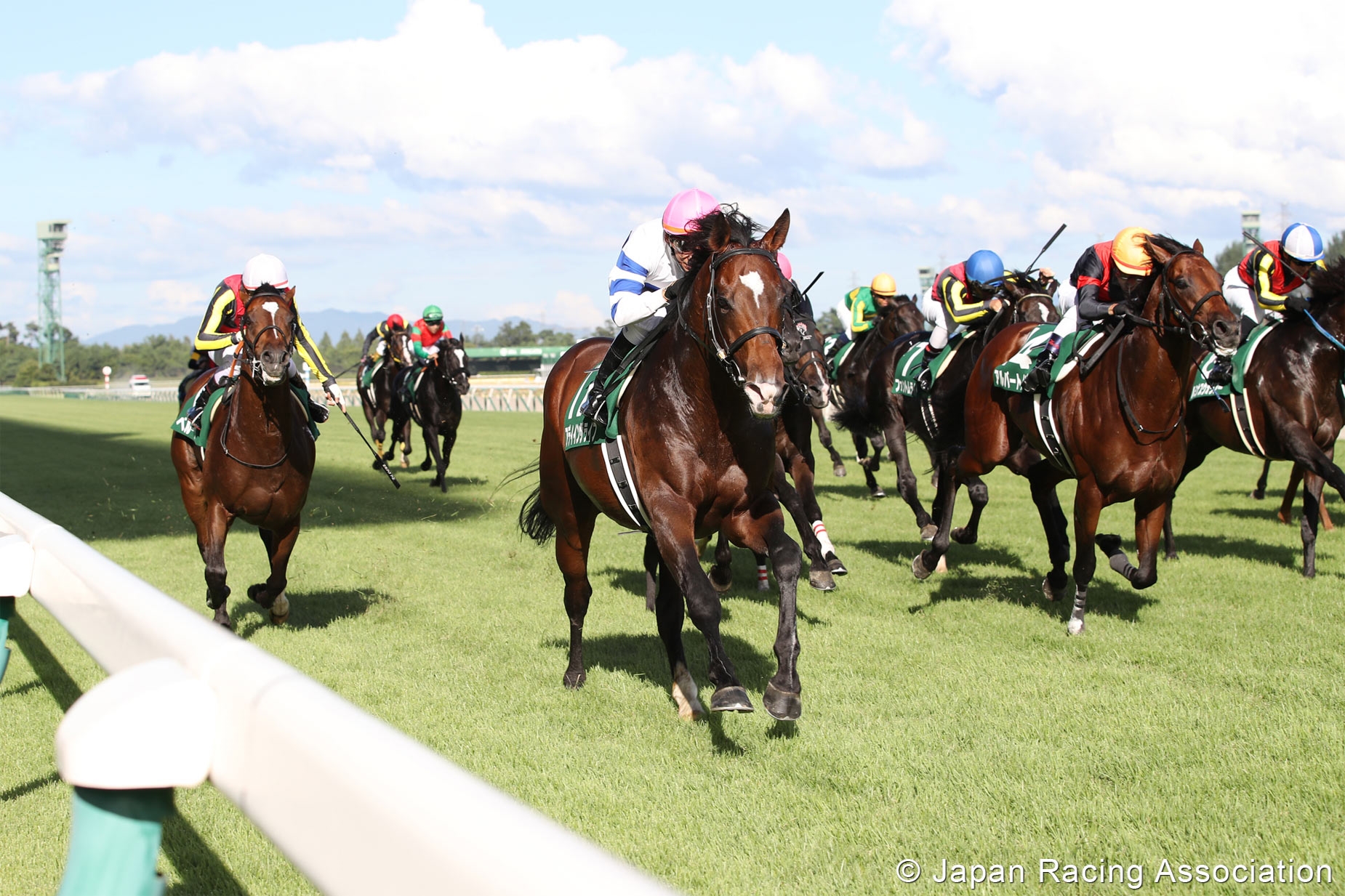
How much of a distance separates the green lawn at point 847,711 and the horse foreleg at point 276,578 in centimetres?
17

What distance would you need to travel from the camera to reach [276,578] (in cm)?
768

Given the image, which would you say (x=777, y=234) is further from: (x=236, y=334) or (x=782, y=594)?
(x=236, y=334)

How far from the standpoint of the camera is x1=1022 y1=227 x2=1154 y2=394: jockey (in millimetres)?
7215

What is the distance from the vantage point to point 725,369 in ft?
15.2

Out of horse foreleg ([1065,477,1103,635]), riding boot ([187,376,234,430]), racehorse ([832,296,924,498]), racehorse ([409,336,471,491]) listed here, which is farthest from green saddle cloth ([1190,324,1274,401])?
racehorse ([409,336,471,491])

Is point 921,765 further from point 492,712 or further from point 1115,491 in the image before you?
point 1115,491

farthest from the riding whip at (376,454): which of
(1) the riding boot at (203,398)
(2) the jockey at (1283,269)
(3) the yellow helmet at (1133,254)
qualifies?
(2) the jockey at (1283,269)

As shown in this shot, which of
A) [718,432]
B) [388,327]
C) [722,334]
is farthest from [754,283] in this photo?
[388,327]

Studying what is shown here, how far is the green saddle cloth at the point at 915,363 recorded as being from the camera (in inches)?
420

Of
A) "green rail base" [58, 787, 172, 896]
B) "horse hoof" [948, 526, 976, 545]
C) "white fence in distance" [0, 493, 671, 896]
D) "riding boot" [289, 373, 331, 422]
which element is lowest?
"horse hoof" [948, 526, 976, 545]

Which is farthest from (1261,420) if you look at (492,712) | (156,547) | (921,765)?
(156,547)

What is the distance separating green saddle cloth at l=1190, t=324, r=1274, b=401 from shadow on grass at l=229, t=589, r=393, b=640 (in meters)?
6.92

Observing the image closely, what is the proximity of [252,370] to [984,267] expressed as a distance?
6083mm

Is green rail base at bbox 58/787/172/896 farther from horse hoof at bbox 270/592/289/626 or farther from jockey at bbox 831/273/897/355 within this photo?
jockey at bbox 831/273/897/355
